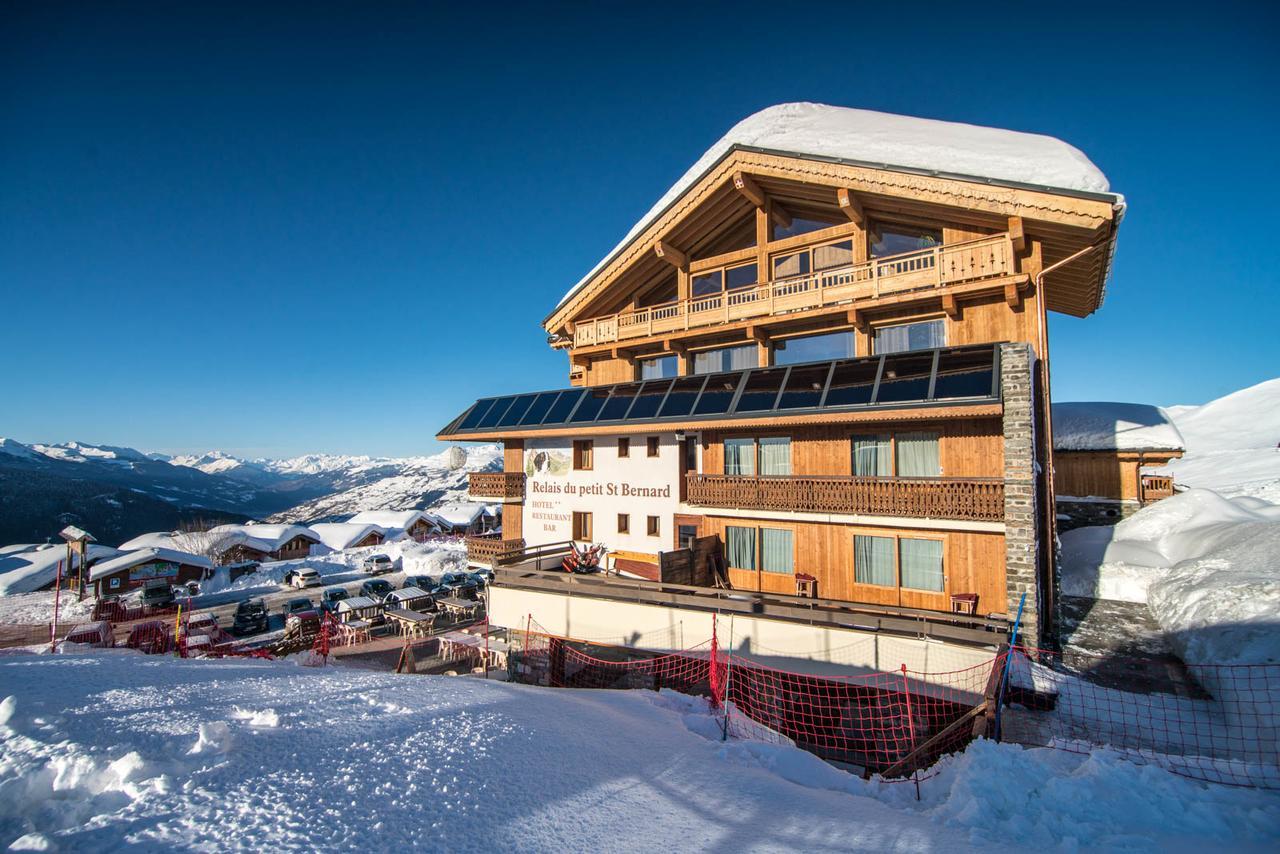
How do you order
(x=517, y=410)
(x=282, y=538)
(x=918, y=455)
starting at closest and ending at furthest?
(x=918, y=455)
(x=517, y=410)
(x=282, y=538)

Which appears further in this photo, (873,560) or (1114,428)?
(1114,428)

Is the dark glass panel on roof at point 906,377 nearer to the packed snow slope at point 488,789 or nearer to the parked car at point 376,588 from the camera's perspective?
the packed snow slope at point 488,789

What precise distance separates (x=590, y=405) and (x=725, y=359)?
542cm

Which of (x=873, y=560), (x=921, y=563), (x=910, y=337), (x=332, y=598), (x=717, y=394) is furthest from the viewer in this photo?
(x=332, y=598)

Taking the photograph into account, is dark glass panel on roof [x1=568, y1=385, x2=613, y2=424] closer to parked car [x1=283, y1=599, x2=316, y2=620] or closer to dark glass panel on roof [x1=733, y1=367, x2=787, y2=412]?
dark glass panel on roof [x1=733, y1=367, x2=787, y2=412]

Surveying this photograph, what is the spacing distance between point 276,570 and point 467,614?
113 ft

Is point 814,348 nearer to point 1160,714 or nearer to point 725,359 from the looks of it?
point 725,359

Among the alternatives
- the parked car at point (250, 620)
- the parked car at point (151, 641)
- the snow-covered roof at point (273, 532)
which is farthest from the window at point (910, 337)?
the snow-covered roof at point (273, 532)

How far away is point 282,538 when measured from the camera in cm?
6475

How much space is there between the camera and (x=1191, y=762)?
7223 millimetres

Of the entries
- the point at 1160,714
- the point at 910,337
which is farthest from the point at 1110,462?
the point at 1160,714

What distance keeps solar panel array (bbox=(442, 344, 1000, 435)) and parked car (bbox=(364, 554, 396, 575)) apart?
40.0 m

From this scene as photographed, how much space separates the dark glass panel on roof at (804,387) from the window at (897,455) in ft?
5.84

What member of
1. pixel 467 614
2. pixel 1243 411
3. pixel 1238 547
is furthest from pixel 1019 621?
pixel 1243 411
